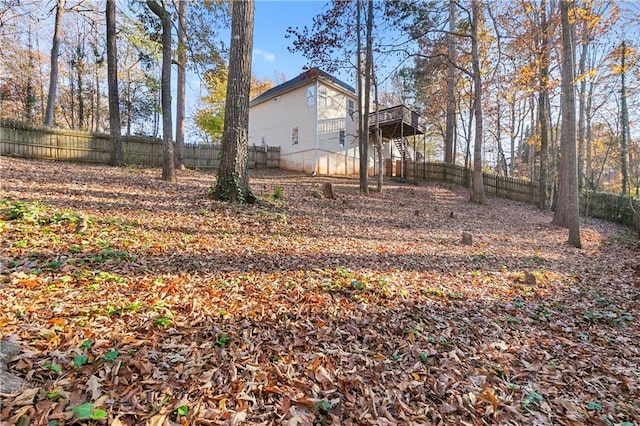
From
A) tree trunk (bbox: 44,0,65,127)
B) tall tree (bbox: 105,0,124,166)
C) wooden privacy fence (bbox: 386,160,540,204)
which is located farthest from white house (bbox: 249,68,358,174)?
tree trunk (bbox: 44,0,65,127)

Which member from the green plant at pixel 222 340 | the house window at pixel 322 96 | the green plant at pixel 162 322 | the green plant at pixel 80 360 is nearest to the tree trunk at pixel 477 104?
the house window at pixel 322 96

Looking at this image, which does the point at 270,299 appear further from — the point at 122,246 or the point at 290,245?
the point at 122,246

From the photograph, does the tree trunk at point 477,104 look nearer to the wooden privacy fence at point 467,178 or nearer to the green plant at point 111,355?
the wooden privacy fence at point 467,178

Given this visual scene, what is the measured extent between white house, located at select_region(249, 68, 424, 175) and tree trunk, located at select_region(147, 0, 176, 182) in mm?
8752

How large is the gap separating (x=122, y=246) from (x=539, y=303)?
5.36 m

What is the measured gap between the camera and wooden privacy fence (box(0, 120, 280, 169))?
33.8ft

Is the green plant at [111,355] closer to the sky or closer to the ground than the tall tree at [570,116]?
closer to the ground

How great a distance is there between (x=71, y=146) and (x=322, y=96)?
39.6 feet

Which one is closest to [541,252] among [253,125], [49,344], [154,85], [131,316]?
[131,316]

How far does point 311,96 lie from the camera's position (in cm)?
1759

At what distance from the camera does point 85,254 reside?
3297mm

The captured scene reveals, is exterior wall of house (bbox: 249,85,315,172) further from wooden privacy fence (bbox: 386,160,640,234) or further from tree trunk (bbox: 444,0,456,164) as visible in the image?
tree trunk (bbox: 444,0,456,164)

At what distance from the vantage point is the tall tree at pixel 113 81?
9.61 metres

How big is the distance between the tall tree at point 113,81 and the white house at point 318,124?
358 inches
